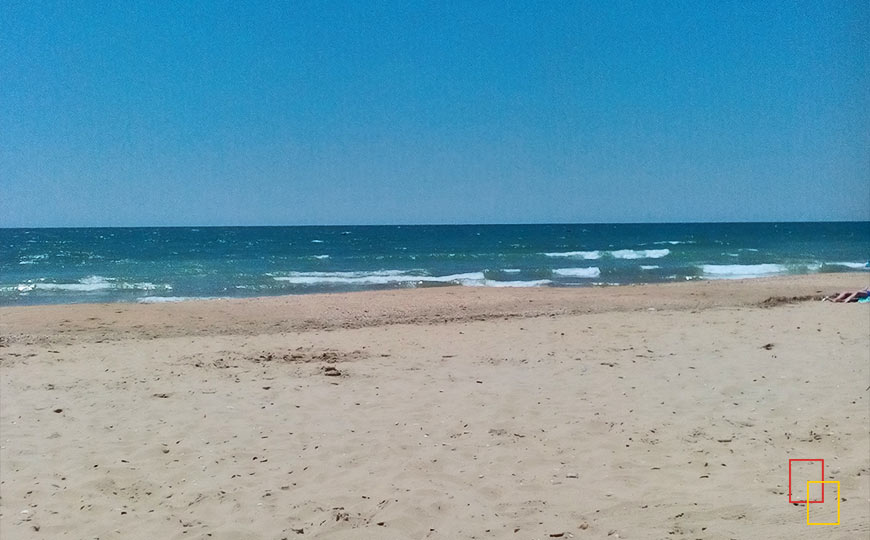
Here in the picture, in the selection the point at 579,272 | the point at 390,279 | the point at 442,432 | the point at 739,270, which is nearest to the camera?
the point at 442,432

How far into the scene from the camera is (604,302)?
13.8 meters

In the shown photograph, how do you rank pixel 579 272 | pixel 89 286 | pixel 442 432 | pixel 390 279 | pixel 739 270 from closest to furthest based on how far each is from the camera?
pixel 442 432
pixel 89 286
pixel 390 279
pixel 579 272
pixel 739 270

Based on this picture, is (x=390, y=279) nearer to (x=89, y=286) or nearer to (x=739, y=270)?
(x=89, y=286)

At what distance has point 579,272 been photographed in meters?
26.4

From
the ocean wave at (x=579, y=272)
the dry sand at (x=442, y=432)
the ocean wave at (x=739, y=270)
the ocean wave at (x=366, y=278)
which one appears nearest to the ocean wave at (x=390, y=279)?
the ocean wave at (x=366, y=278)

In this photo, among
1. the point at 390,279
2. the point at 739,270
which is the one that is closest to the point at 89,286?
the point at 390,279

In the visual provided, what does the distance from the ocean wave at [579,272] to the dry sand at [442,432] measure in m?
15.8

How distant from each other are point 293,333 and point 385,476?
6.29m

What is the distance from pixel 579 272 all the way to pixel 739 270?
7.19 metres

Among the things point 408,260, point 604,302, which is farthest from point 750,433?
point 408,260

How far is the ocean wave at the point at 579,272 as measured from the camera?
25.3 meters

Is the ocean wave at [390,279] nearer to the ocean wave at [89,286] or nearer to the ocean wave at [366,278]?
the ocean wave at [366,278]

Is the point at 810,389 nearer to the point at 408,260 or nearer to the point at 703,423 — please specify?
the point at 703,423

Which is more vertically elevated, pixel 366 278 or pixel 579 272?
pixel 579 272
